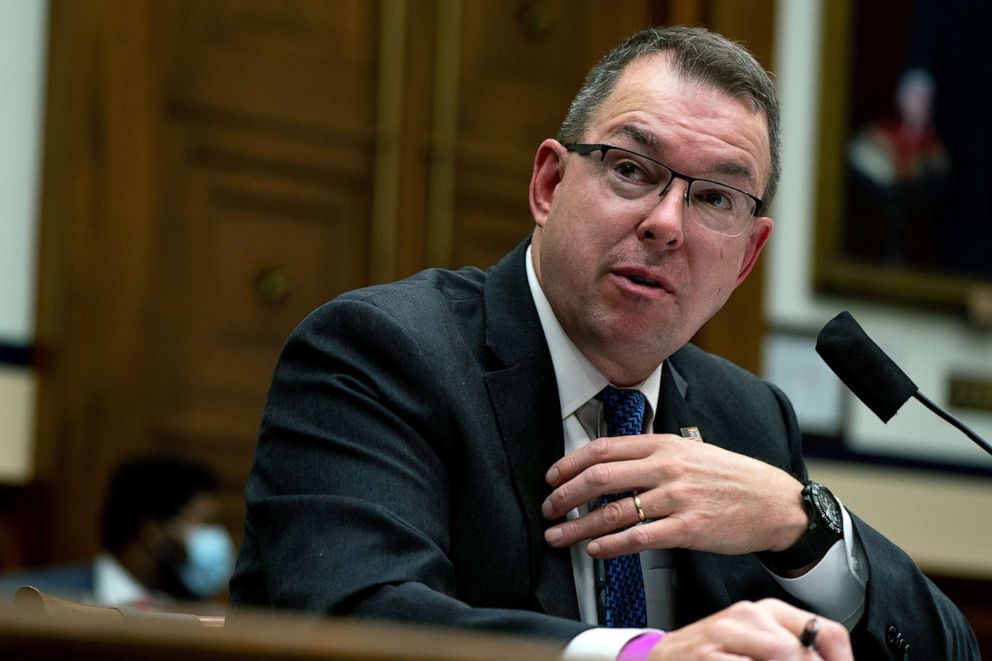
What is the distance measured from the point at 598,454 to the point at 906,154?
489 cm

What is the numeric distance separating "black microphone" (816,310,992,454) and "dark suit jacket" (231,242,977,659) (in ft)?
0.90

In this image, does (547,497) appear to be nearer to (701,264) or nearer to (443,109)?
(701,264)

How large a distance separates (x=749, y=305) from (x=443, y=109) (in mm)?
1535

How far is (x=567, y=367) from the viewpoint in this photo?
2449 mm

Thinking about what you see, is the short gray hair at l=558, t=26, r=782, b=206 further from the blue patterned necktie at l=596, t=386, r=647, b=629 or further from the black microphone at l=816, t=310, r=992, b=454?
the blue patterned necktie at l=596, t=386, r=647, b=629

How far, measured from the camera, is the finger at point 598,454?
221 cm

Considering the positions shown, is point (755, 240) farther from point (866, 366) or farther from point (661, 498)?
point (661, 498)

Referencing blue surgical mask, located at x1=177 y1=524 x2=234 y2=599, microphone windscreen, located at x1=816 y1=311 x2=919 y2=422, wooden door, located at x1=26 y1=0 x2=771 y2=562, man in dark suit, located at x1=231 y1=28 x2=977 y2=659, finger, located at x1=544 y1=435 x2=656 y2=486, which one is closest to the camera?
man in dark suit, located at x1=231 y1=28 x2=977 y2=659

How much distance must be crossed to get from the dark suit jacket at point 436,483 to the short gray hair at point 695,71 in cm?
28

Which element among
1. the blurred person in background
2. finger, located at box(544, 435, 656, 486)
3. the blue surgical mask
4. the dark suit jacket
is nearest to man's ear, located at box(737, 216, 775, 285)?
the dark suit jacket

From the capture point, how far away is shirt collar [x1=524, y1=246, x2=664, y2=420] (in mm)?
2424

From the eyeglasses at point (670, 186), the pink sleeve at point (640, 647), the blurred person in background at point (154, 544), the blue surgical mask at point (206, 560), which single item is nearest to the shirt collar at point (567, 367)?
the eyeglasses at point (670, 186)

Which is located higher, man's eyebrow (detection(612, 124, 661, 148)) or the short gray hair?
the short gray hair

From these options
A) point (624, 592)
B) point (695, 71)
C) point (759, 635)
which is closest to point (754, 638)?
point (759, 635)
